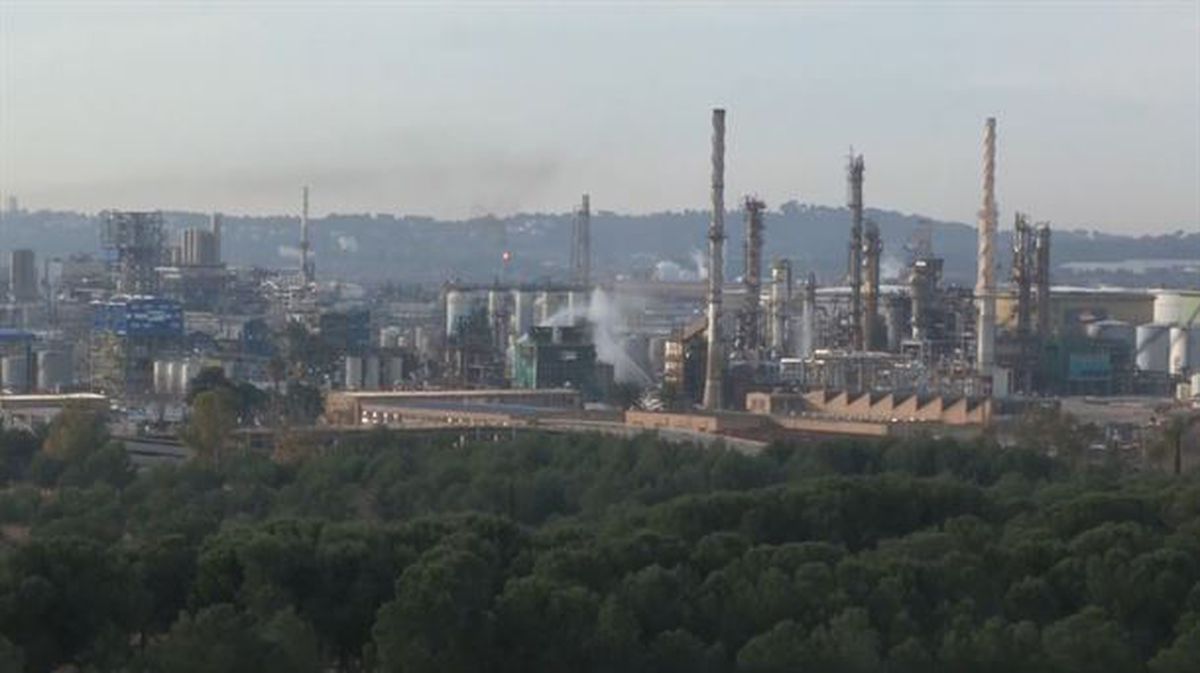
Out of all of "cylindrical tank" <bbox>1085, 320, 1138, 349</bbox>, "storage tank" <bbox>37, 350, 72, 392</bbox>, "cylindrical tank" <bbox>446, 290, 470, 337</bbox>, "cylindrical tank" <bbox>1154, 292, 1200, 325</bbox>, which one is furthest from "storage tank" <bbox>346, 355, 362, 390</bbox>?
"cylindrical tank" <bbox>1154, 292, 1200, 325</bbox>

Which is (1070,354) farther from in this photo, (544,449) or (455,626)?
(455,626)

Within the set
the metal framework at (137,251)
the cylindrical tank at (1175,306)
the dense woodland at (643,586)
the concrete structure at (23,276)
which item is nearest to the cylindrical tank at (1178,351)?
the cylindrical tank at (1175,306)

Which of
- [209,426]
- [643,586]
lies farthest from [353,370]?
[643,586]

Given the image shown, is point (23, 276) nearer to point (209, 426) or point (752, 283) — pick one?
point (752, 283)

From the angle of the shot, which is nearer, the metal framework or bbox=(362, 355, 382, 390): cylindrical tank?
bbox=(362, 355, 382, 390): cylindrical tank

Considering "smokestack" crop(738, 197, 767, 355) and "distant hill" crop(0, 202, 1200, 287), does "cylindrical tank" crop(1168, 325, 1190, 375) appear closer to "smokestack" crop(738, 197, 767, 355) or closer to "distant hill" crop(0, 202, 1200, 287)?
"smokestack" crop(738, 197, 767, 355)

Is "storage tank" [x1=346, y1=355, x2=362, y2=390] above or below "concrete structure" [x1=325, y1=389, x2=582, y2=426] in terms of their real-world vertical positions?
above
